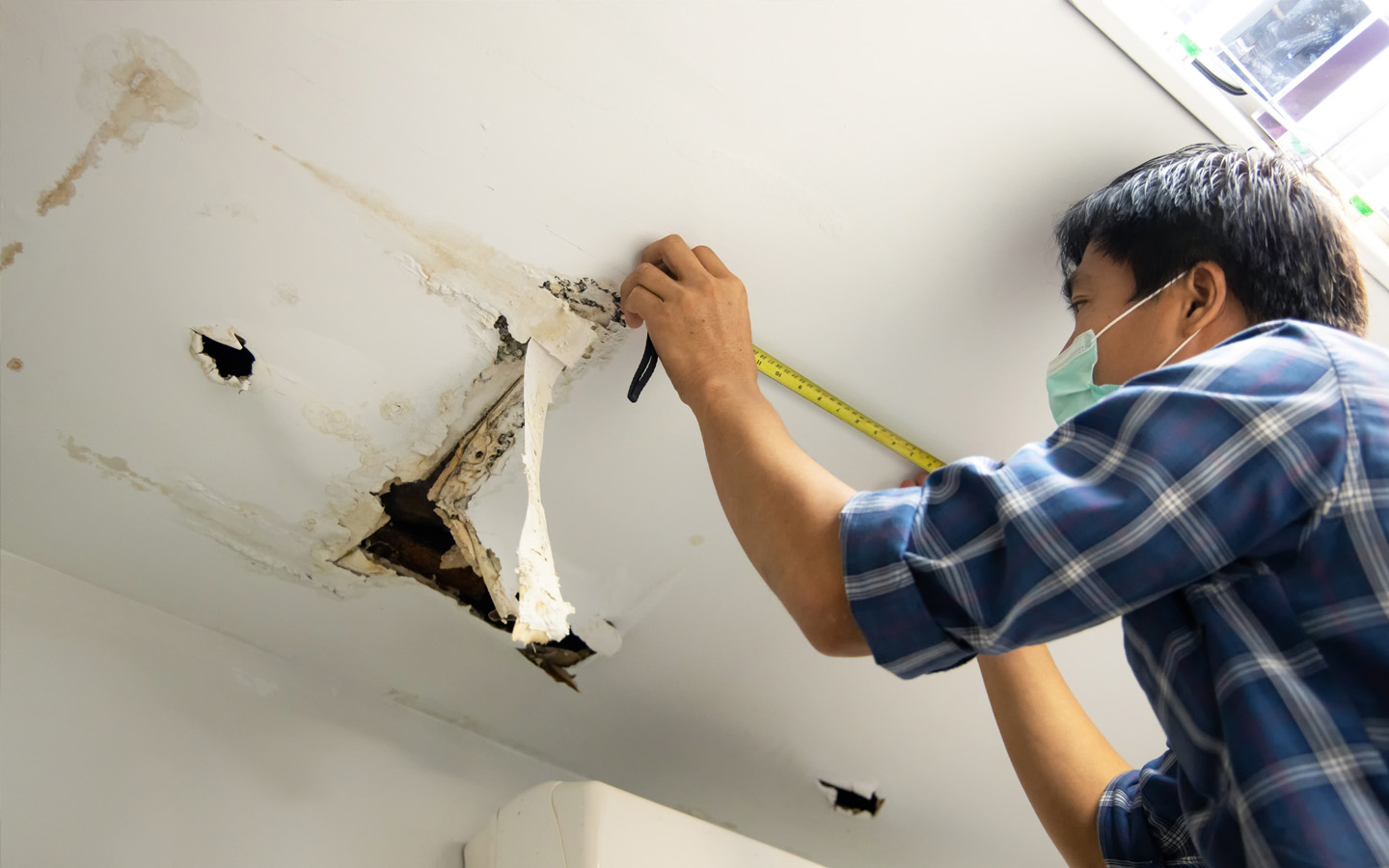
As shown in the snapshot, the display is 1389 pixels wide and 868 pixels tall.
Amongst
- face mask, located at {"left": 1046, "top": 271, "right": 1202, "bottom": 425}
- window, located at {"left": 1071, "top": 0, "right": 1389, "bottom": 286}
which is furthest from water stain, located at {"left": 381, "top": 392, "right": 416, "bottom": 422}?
window, located at {"left": 1071, "top": 0, "right": 1389, "bottom": 286}

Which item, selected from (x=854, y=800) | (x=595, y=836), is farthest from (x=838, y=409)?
(x=854, y=800)

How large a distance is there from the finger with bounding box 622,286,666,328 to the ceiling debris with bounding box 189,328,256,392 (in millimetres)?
484

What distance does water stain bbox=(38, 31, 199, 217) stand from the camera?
0.84 m

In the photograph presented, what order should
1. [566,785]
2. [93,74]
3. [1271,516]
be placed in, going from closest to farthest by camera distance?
[1271,516]
[93,74]
[566,785]

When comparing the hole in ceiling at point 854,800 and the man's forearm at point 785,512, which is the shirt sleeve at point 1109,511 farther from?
the hole in ceiling at point 854,800

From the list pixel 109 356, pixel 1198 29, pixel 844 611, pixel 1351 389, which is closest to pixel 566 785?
pixel 844 611

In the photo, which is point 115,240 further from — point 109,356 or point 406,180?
point 406,180

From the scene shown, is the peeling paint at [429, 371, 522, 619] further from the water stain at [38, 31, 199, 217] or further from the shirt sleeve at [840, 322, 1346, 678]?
the shirt sleeve at [840, 322, 1346, 678]

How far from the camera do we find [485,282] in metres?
1.01

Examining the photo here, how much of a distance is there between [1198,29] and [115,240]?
1244mm

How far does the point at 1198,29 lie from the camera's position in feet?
3.02

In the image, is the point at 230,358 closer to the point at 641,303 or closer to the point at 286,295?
the point at 286,295

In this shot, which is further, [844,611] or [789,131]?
[789,131]

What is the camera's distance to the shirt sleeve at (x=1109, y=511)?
1.91 ft
